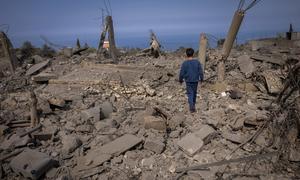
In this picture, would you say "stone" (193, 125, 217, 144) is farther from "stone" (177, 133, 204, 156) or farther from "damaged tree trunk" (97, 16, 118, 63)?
"damaged tree trunk" (97, 16, 118, 63)

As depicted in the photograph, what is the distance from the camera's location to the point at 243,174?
3762 millimetres

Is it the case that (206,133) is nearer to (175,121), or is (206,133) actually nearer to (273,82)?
(175,121)

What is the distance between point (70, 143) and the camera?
15.3ft

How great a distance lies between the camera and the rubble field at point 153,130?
3990mm

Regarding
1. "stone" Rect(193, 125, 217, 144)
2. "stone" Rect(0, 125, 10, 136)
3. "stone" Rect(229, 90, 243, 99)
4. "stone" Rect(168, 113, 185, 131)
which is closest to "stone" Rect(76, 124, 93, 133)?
"stone" Rect(0, 125, 10, 136)

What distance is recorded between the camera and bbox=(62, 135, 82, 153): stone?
15.0 ft

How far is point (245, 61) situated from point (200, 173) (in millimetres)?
6063

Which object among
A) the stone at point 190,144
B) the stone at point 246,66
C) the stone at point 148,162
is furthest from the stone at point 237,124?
the stone at point 246,66

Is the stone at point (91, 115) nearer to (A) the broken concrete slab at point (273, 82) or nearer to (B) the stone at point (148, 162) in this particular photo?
(B) the stone at point (148, 162)

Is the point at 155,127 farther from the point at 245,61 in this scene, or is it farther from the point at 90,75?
the point at 245,61

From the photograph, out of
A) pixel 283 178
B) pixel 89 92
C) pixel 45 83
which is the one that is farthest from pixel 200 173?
pixel 45 83

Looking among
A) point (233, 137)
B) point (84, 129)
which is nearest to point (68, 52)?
point (84, 129)

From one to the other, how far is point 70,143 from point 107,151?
0.80 m

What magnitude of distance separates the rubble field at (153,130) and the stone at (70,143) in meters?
0.02
